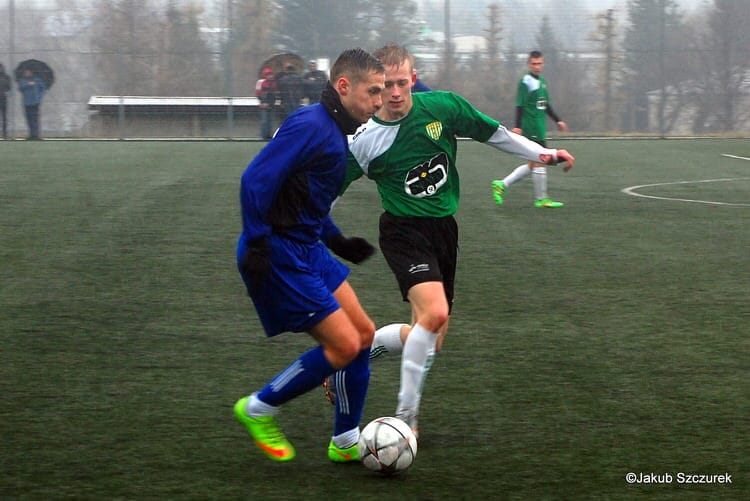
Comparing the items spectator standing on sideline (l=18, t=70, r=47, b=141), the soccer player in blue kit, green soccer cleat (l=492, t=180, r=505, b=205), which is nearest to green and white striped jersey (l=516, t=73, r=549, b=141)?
green soccer cleat (l=492, t=180, r=505, b=205)

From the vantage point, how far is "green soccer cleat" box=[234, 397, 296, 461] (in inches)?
178

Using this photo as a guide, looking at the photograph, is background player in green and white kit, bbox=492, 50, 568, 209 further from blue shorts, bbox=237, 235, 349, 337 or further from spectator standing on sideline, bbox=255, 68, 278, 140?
spectator standing on sideline, bbox=255, 68, 278, 140

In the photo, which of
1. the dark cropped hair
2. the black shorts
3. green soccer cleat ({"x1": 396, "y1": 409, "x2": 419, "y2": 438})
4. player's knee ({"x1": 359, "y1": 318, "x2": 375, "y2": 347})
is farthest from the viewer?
the black shorts

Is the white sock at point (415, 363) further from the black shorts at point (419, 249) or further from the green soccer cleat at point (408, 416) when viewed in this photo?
the black shorts at point (419, 249)

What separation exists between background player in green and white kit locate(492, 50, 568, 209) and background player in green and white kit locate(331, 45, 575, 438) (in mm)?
8685

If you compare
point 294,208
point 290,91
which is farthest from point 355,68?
point 290,91

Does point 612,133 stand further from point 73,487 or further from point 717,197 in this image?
point 73,487

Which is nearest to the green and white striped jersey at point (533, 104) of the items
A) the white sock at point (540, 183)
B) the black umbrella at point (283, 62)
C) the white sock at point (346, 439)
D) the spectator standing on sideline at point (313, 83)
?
the white sock at point (540, 183)

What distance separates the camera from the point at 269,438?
455 centimetres

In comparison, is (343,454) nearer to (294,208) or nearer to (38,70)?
(294,208)

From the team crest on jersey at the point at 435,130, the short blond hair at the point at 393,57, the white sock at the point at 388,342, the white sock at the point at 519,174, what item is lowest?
the white sock at the point at 519,174

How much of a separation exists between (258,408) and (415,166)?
4.48ft

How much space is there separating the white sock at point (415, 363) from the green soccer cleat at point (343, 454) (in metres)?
0.32

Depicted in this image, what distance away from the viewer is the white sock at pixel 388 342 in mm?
5387
